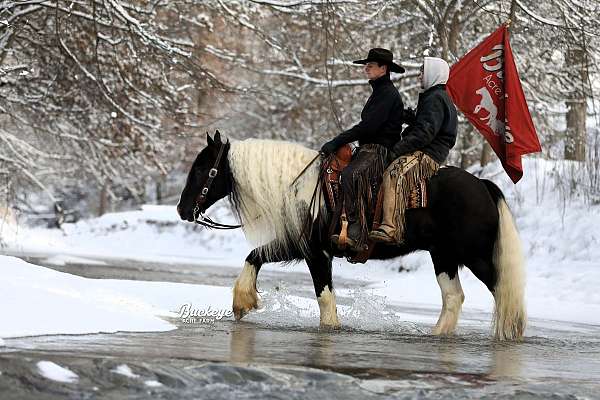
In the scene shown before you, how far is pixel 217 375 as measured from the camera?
5.41 m

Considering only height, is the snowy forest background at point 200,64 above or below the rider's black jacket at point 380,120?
above

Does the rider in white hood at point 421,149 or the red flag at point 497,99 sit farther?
Result: the red flag at point 497,99

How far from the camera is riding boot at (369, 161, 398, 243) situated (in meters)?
9.18

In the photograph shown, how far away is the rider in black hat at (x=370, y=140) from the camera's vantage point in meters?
9.30

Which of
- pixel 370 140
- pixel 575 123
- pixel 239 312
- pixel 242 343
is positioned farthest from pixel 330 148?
pixel 575 123

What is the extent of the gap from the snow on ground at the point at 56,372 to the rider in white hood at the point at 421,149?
4.38 metres

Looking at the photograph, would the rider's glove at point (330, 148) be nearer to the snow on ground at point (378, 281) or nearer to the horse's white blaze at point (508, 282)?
the horse's white blaze at point (508, 282)

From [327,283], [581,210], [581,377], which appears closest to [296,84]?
[581,210]

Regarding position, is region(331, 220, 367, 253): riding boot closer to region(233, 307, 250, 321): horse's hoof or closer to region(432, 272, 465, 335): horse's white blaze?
region(432, 272, 465, 335): horse's white blaze

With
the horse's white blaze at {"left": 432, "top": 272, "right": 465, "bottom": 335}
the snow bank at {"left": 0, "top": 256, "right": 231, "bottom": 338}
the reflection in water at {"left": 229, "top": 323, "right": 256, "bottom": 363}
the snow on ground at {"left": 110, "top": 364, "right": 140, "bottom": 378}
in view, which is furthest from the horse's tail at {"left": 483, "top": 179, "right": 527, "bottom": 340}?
the snow on ground at {"left": 110, "top": 364, "right": 140, "bottom": 378}

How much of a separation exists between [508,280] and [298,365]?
12.4 feet

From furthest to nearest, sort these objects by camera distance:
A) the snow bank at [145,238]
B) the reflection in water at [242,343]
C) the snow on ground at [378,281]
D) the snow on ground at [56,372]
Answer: the snow bank at [145,238], the snow on ground at [378,281], the reflection in water at [242,343], the snow on ground at [56,372]

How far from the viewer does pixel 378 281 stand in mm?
18391

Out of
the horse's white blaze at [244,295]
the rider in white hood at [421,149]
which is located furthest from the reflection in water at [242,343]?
the rider in white hood at [421,149]
